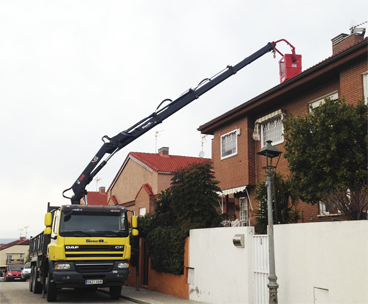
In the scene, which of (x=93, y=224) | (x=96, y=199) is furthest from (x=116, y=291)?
(x=96, y=199)

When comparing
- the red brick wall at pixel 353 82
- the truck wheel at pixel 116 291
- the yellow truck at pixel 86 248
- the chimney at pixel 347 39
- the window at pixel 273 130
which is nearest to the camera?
the yellow truck at pixel 86 248

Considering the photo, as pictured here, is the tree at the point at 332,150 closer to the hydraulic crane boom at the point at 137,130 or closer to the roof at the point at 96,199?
the hydraulic crane boom at the point at 137,130

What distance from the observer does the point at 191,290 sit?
13.6 m

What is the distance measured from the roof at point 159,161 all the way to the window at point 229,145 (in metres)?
6.57

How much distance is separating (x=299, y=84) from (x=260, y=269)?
7.58m

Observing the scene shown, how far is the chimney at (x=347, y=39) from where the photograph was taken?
15.7m

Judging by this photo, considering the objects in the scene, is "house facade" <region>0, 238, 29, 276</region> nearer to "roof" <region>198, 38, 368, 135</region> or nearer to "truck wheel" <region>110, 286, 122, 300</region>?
"roof" <region>198, 38, 368, 135</region>

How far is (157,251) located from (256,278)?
265 inches

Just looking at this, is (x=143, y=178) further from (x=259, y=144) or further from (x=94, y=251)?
(x=94, y=251)

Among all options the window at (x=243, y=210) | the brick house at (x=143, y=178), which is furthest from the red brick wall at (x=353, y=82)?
the brick house at (x=143, y=178)

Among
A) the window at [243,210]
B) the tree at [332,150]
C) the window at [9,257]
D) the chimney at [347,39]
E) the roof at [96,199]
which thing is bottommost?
the window at [9,257]

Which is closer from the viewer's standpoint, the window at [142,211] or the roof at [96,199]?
the window at [142,211]

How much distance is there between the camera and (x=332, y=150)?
1070cm

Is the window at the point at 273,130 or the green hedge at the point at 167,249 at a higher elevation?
the window at the point at 273,130
